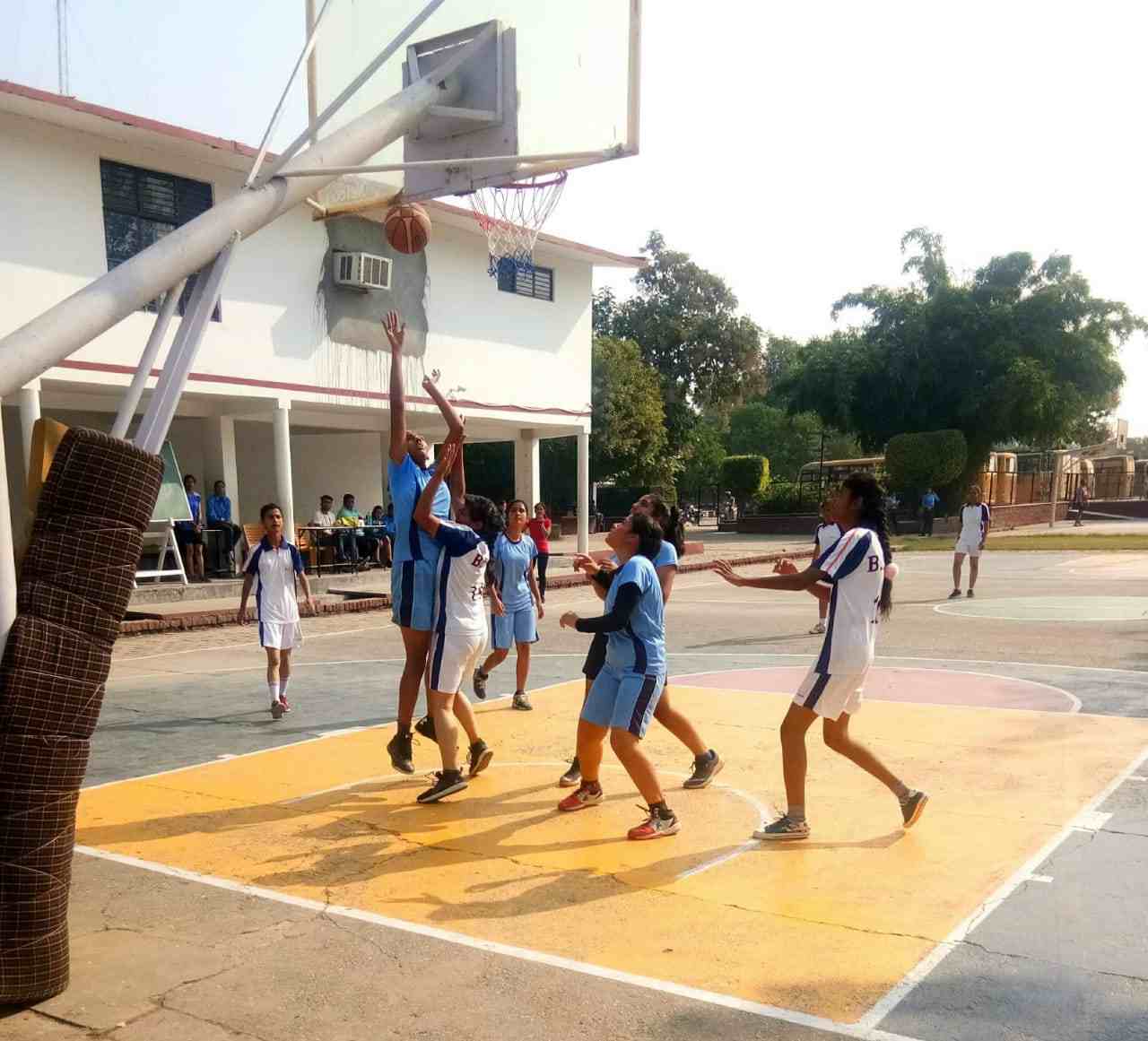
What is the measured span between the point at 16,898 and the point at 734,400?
54324 mm

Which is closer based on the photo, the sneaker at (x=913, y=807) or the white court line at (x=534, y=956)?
the white court line at (x=534, y=956)

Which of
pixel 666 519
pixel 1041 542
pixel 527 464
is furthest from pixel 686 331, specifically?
pixel 666 519

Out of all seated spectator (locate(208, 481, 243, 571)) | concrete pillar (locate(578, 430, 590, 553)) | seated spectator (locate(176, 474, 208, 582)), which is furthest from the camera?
concrete pillar (locate(578, 430, 590, 553))

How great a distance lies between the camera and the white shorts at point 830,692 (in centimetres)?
564

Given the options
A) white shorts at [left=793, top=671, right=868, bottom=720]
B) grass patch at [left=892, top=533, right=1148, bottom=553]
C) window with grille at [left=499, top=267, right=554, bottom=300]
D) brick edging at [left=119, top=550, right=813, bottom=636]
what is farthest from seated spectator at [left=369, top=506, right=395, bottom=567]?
white shorts at [left=793, top=671, right=868, bottom=720]

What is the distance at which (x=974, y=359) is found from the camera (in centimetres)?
4238

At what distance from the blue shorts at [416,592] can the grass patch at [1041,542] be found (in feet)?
87.9

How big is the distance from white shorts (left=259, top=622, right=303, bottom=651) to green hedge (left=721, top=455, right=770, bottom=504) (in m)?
36.7

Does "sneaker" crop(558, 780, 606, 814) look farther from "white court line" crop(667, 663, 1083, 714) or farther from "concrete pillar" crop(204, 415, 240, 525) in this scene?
"concrete pillar" crop(204, 415, 240, 525)

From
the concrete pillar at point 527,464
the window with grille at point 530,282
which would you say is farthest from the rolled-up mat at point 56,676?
the concrete pillar at point 527,464

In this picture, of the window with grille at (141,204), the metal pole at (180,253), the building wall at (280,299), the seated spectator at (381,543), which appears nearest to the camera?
the metal pole at (180,253)

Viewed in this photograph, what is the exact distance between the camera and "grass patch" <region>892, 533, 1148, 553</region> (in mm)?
31078

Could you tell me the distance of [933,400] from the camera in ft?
142

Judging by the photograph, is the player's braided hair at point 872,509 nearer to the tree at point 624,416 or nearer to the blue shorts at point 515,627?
the blue shorts at point 515,627
